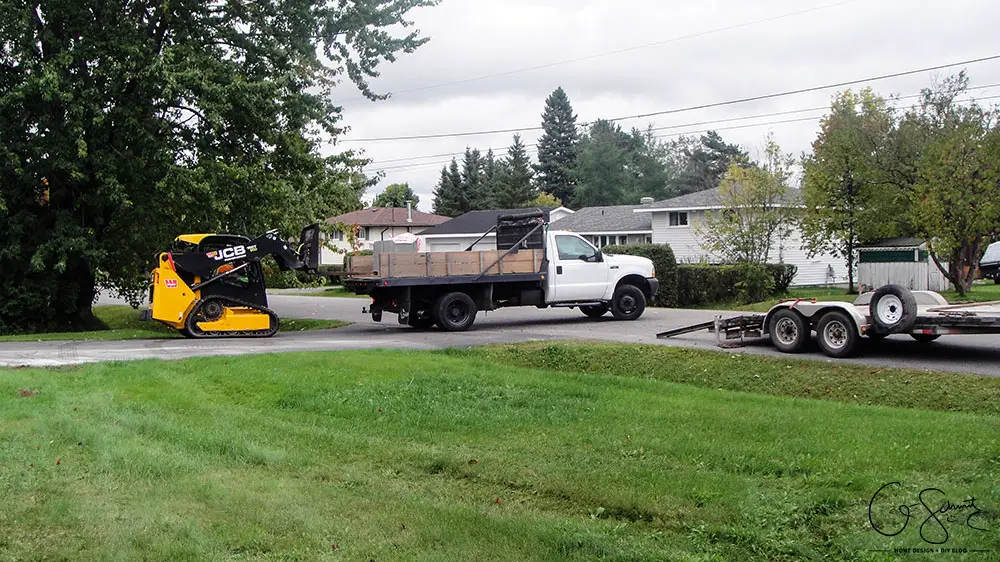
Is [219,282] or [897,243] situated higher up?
[897,243]

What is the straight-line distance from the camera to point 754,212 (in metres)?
35.2

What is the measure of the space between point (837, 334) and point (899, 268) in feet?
76.9

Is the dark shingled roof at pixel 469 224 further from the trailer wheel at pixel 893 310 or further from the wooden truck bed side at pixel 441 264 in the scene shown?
the trailer wheel at pixel 893 310

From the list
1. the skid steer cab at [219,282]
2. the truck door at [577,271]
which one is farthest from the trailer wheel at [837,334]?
the skid steer cab at [219,282]

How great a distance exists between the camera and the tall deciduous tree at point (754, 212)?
3441cm

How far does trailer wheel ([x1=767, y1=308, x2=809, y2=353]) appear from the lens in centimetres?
1386

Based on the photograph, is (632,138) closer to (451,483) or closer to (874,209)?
(874,209)

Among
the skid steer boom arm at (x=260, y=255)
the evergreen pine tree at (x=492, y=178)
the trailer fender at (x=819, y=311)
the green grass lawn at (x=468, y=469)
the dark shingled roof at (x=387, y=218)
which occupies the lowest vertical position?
the green grass lawn at (x=468, y=469)

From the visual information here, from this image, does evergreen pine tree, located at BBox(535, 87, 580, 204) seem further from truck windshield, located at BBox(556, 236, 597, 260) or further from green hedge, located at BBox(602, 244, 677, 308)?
truck windshield, located at BBox(556, 236, 597, 260)

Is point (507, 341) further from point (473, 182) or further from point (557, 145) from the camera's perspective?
point (557, 145)

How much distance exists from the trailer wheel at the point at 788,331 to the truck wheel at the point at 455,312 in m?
7.29

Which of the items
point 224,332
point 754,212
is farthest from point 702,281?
point 224,332

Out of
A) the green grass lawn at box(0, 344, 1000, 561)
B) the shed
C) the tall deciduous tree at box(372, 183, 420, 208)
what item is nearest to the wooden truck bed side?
the green grass lawn at box(0, 344, 1000, 561)

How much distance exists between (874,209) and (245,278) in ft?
80.1
